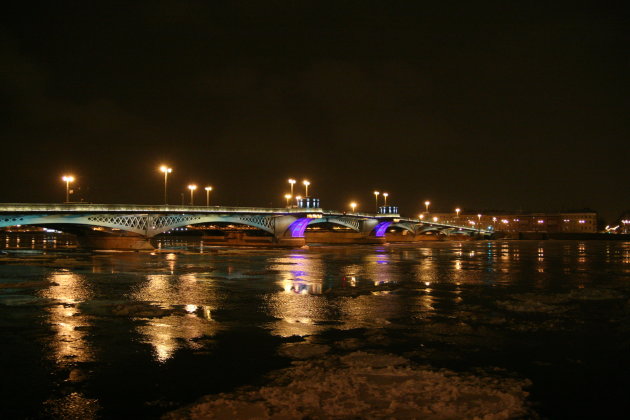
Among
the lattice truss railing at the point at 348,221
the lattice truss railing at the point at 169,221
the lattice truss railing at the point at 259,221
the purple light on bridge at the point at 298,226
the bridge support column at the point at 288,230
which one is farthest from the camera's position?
the lattice truss railing at the point at 348,221

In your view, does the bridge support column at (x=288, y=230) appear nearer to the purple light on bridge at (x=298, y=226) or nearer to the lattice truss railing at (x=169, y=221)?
the purple light on bridge at (x=298, y=226)

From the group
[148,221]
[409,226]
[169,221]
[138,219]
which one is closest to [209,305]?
[148,221]

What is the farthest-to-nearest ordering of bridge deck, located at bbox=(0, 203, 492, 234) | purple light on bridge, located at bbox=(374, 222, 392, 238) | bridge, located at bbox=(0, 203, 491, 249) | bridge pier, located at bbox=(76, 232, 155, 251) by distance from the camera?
purple light on bridge, located at bbox=(374, 222, 392, 238)
bridge pier, located at bbox=(76, 232, 155, 251)
bridge, located at bbox=(0, 203, 491, 249)
bridge deck, located at bbox=(0, 203, 492, 234)

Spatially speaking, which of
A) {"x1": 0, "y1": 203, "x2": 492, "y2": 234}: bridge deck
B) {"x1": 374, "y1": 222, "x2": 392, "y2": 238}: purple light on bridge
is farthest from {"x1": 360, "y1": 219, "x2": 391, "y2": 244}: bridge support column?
{"x1": 0, "y1": 203, "x2": 492, "y2": 234}: bridge deck

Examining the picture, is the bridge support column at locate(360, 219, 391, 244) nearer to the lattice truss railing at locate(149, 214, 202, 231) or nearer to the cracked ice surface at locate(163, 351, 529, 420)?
the lattice truss railing at locate(149, 214, 202, 231)

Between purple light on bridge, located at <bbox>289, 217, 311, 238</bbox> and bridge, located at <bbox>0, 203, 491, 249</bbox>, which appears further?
purple light on bridge, located at <bbox>289, 217, 311, 238</bbox>

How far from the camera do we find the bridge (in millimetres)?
60562

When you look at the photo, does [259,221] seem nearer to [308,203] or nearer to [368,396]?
[308,203]

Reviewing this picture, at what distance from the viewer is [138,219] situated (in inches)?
2896

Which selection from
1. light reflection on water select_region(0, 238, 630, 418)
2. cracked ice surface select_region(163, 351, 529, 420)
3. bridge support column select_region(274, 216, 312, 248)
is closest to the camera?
cracked ice surface select_region(163, 351, 529, 420)

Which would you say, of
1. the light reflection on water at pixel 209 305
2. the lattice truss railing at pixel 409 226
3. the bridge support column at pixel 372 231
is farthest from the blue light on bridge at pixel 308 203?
the light reflection on water at pixel 209 305

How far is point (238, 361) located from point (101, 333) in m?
5.41

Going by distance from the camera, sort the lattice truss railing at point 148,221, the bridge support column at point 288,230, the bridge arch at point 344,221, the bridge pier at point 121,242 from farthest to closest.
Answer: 1. the bridge arch at point 344,221
2. the bridge support column at point 288,230
3. the bridge pier at point 121,242
4. the lattice truss railing at point 148,221

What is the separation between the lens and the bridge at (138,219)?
60.6m
